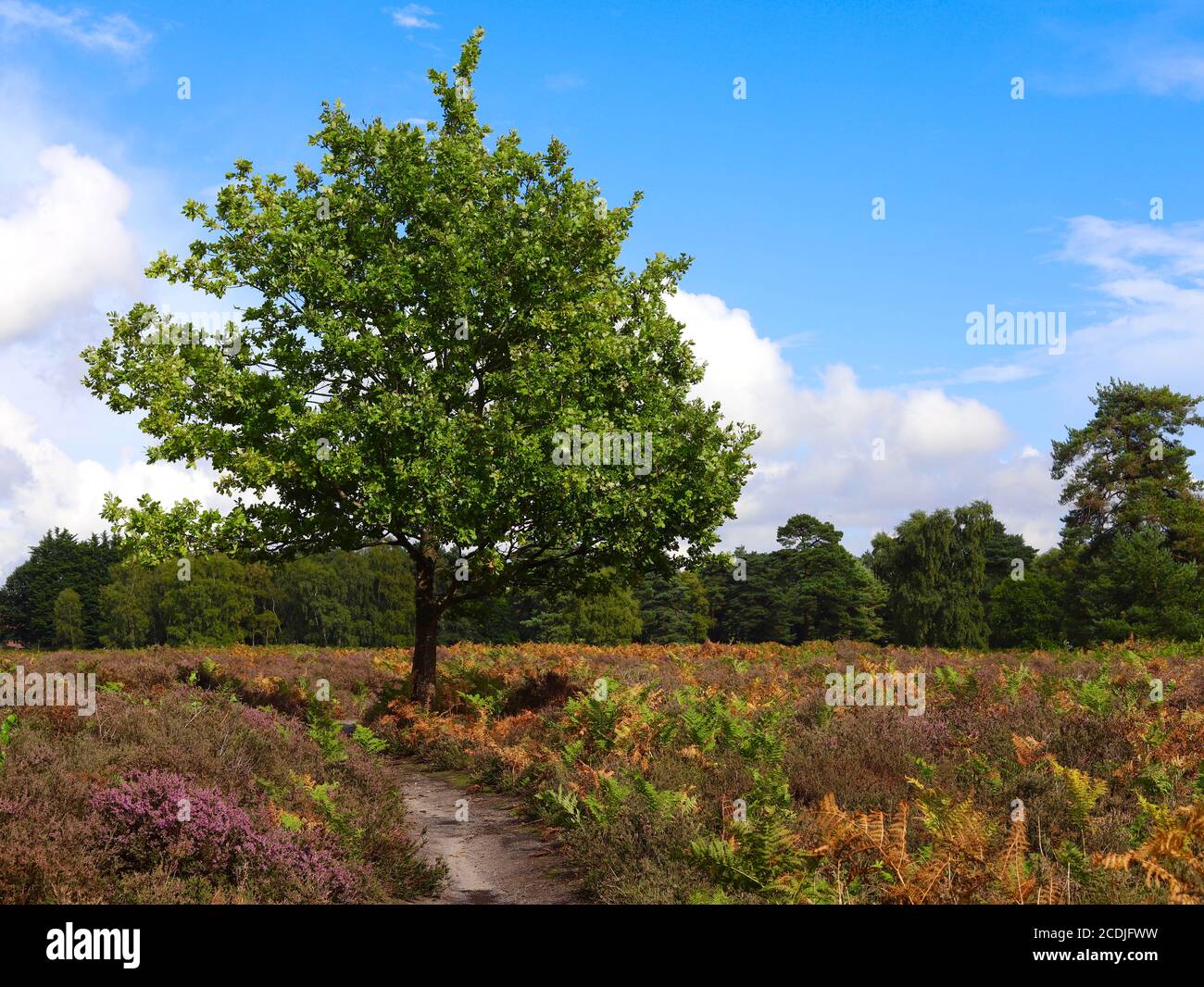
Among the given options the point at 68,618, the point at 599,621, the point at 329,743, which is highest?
the point at 329,743

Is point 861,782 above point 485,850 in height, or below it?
above

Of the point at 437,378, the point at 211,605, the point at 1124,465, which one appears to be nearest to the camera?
the point at 437,378

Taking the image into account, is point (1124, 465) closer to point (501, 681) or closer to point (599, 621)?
point (599, 621)

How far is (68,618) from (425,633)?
284ft

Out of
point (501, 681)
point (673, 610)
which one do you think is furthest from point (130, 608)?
point (501, 681)

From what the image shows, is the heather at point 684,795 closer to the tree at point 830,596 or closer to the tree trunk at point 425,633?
the tree trunk at point 425,633

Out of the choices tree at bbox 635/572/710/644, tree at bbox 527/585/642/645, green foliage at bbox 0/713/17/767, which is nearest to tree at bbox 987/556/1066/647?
tree at bbox 527/585/642/645

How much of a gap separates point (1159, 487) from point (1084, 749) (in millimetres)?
53215

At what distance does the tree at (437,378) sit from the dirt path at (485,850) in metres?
4.81

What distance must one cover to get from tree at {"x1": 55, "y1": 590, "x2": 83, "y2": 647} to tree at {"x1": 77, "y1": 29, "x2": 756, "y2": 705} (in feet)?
282

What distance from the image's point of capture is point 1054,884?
775 cm

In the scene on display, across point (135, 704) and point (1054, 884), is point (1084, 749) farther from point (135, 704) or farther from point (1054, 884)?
point (135, 704)

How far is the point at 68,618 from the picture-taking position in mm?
93062

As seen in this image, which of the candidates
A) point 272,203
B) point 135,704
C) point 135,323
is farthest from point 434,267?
point 135,704
